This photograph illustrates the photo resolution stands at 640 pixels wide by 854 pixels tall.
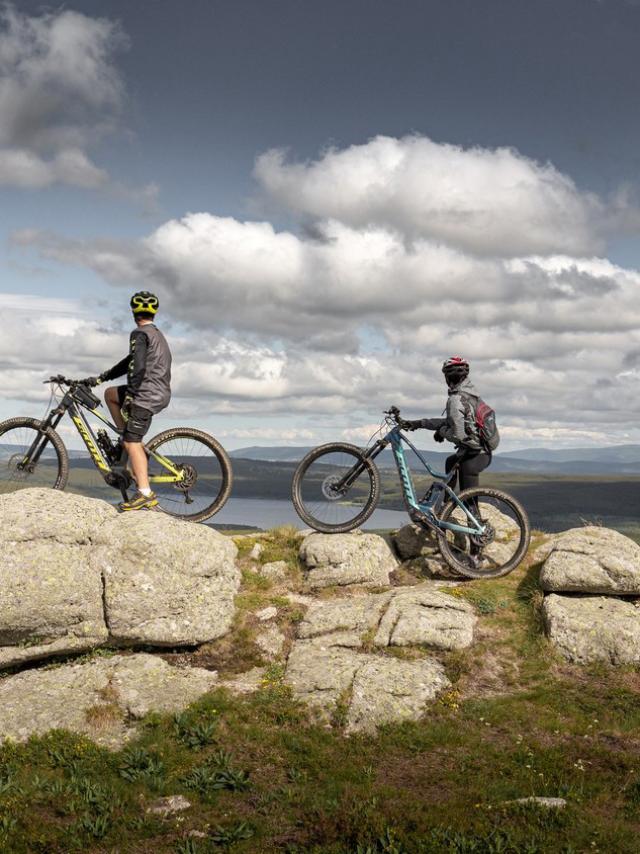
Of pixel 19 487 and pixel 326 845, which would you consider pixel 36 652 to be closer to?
pixel 19 487

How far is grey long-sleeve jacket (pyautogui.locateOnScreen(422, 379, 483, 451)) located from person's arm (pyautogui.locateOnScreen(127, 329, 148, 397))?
21.0 feet

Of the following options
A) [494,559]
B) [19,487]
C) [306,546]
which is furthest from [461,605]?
[19,487]

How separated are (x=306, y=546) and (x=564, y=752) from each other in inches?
288

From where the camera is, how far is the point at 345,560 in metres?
15.0

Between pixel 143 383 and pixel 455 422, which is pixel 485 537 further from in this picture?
pixel 143 383

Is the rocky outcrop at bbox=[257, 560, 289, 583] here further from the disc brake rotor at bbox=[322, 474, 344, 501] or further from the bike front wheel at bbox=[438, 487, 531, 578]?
the bike front wheel at bbox=[438, 487, 531, 578]

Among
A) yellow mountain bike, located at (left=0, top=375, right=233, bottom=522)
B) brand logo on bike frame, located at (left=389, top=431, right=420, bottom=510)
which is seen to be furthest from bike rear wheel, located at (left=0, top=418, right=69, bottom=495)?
brand logo on bike frame, located at (left=389, top=431, right=420, bottom=510)

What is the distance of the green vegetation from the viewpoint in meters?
7.37

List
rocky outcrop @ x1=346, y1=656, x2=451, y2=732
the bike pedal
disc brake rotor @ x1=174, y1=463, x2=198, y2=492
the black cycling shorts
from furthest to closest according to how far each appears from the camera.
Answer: the bike pedal → disc brake rotor @ x1=174, y1=463, x2=198, y2=492 → the black cycling shorts → rocky outcrop @ x1=346, y1=656, x2=451, y2=732

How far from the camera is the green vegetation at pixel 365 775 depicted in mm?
7371

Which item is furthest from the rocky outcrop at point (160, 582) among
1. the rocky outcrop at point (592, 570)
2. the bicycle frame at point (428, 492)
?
the rocky outcrop at point (592, 570)

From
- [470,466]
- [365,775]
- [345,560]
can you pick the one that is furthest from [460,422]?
[365,775]

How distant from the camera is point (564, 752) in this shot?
9617 millimetres

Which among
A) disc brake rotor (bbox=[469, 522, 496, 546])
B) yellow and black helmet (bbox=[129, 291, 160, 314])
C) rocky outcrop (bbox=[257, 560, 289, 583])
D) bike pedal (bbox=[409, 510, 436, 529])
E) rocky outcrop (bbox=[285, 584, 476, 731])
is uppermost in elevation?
yellow and black helmet (bbox=[129, 291, 160, 314])
